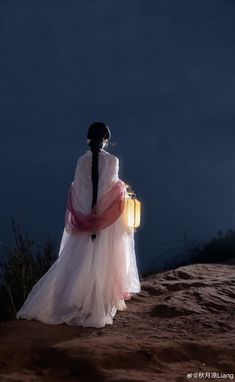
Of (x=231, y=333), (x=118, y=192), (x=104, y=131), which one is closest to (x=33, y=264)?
(x=118, y=192)

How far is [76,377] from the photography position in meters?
2.71

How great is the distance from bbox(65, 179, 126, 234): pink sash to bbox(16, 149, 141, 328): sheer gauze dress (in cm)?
6

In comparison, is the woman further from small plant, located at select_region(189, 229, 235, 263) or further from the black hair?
small plant, located at select_region(189, 229, 235, 263)

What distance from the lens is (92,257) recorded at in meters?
4.31

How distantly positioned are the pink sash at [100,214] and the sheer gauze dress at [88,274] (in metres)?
0.06

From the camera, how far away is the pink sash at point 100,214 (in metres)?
4.42

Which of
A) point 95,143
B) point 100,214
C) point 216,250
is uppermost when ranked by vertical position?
point 95,143

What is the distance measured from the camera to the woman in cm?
409

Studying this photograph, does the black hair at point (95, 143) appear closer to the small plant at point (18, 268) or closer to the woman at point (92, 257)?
the woman at point (92, 257)

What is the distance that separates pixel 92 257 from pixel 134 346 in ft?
4.26

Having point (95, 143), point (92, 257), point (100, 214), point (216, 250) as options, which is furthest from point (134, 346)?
point (216, 250)

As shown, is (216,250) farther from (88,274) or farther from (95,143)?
(88,274)

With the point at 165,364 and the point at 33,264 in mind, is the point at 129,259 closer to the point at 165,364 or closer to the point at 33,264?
the point at 33,264

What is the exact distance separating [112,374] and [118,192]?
2239mm
